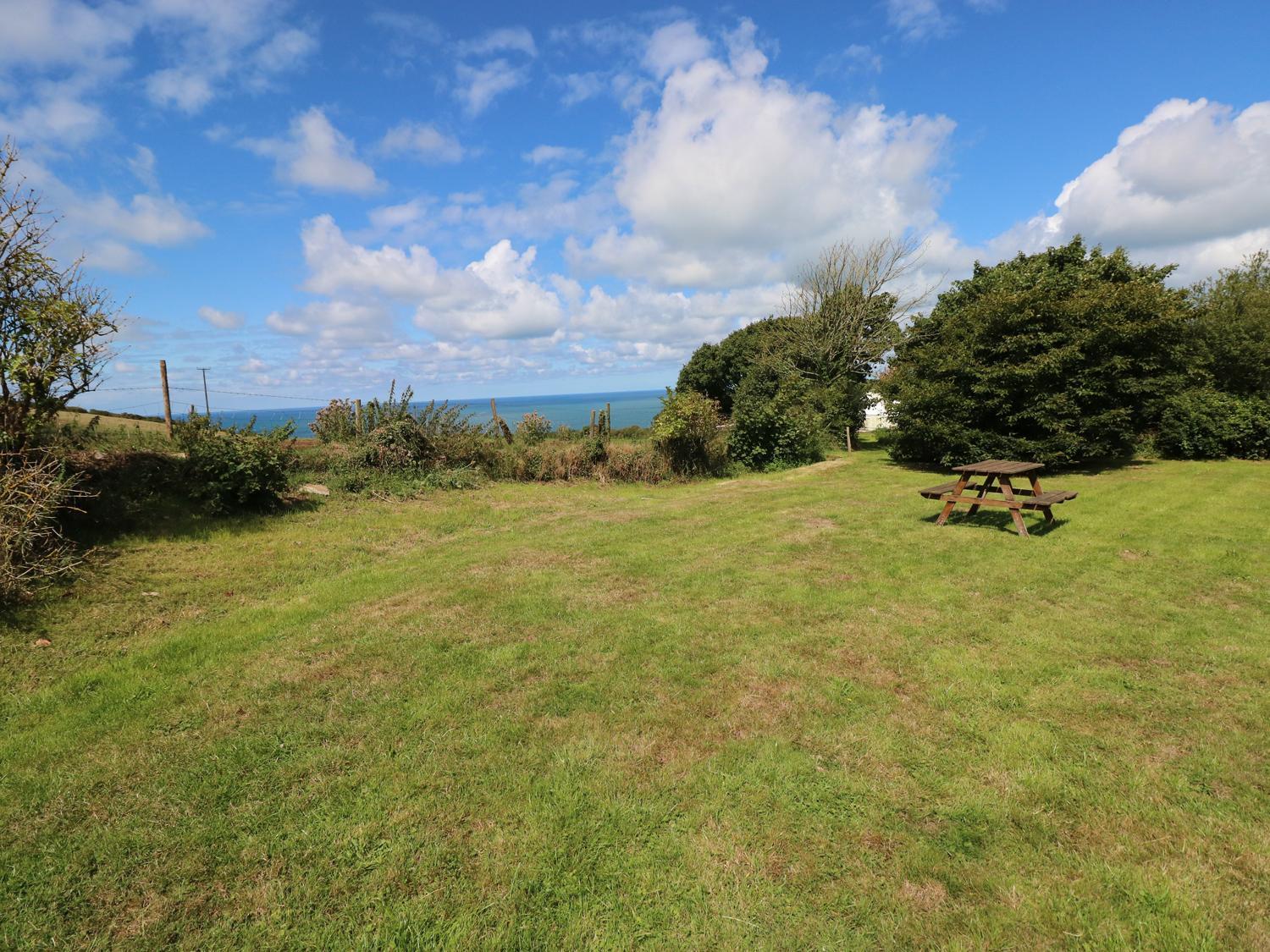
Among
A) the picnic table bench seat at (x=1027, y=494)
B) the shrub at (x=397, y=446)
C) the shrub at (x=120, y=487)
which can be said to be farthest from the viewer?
the shrub at (x=397, y=446)

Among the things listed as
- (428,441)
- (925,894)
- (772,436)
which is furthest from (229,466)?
(772,436)

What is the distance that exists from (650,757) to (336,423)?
12884mm

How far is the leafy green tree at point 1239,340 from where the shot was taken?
52.0 feet

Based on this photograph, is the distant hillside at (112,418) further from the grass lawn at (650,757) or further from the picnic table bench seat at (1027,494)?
the picnic table bench seat at (1027,494)

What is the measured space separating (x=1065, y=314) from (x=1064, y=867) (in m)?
14.7

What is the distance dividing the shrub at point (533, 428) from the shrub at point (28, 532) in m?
9.62

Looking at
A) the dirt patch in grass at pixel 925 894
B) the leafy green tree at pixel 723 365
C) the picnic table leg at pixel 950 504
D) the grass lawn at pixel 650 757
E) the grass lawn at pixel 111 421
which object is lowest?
the dirt patch in grass at pixel 925 894

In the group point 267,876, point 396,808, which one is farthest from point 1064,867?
point 267,876

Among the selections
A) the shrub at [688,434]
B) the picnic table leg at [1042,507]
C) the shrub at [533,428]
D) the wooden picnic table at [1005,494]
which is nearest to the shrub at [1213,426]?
the wooden picnic table at [1005,494]

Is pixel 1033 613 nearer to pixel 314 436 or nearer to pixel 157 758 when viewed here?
pixel 157 758

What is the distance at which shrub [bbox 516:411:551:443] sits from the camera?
15.2 metres

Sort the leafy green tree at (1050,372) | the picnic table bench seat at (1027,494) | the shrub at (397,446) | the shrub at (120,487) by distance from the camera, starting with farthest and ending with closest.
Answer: the leafy green tree at (1050,372)
the shrub at (397,446)
the picnic table bench seat at (1027,494)
the shrub at (120,487)

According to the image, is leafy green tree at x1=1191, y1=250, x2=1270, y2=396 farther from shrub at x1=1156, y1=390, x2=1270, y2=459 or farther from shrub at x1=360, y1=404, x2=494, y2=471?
shrub at x1=360, y1=404, x2=494, y2=471

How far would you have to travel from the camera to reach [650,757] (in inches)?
123
